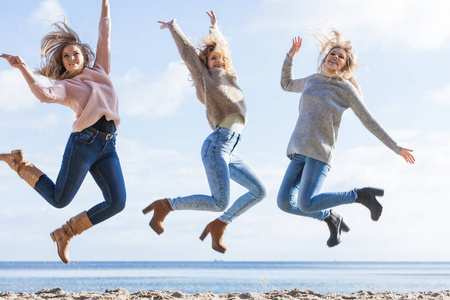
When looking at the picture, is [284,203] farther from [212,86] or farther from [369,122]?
[212,86]

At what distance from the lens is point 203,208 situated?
588 cm

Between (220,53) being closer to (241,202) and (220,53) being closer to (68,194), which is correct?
(241,202)

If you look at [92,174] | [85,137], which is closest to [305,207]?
[92,174]

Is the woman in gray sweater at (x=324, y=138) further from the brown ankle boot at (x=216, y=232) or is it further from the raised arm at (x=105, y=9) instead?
the raised arm at (x=105, y=9)

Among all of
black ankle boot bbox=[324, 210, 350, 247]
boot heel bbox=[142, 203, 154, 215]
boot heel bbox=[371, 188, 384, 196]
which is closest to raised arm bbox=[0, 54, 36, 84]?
boot heel bbox=[142, 203, 154, 215]

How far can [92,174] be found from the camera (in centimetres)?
571

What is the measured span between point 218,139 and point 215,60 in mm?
993

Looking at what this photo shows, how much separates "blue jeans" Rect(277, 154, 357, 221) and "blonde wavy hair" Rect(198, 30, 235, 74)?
1.36 m

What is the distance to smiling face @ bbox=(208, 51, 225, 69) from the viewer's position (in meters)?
6.28

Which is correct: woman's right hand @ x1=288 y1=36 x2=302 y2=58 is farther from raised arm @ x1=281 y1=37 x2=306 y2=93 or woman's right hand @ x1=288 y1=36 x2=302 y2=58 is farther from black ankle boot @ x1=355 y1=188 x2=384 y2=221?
black ankle boot @ x1=355 y1=188 x2=384 y2=221

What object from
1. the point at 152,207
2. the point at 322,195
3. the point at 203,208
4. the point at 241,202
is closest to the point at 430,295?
the point at 322,195

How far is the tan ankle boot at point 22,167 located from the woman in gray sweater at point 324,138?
2653 mm

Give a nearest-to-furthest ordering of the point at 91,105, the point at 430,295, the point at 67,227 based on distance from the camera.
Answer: the point at 91,105 < the point at 67,227 < the point at 430,295

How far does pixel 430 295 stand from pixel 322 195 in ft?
8.04
